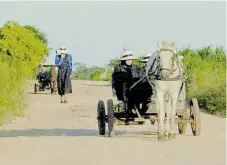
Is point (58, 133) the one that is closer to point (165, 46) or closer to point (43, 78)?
point (165, 46)

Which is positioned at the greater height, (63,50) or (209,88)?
(63,50)

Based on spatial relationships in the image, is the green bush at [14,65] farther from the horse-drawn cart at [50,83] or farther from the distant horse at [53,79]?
the distant horse at [53,79]

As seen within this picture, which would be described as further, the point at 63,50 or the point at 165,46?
the point at 63,50

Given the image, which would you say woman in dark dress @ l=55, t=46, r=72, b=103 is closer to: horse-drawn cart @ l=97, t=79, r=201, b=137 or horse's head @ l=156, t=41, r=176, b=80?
horse-drawn cart @ l=97, t=79, r=201, b=137

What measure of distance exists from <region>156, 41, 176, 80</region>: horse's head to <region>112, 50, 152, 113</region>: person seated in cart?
0.94 m

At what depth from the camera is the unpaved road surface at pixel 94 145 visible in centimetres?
1159

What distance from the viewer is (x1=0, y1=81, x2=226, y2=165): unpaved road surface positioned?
11594 millimetres

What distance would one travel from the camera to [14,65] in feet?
74.2

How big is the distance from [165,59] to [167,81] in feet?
1.58

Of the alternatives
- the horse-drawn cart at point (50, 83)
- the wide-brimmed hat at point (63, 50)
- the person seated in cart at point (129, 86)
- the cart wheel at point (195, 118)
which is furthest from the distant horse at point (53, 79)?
the cart wheel at point (195, 118)

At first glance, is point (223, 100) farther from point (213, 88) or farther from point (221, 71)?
point (221, 71)

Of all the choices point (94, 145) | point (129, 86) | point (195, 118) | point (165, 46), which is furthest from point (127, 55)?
point (94, 145)

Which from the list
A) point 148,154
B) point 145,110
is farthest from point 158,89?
point 148,154

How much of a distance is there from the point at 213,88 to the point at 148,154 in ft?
43.3
